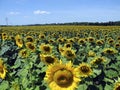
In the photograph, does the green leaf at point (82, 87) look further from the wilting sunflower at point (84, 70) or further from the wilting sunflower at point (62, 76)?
the wilting sunflower at point (62, 76)

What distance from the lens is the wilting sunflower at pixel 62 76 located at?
160 inches

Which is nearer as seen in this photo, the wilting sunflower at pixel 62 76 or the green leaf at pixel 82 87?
the wilting sunflower at pixel 62 76

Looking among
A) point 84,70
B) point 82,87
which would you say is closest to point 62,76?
point 82,87

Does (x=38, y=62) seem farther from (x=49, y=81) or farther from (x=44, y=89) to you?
(x=49, y=81)

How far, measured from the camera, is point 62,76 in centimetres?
405

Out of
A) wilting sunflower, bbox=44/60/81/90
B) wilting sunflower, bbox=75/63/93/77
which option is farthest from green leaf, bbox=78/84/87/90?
wilting sunflower, bbox=44/60/81/90

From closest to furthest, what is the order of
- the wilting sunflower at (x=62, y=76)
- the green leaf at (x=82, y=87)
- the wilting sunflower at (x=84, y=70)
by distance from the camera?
the wilting sunflower at (x=62, y=76), the green leaf at (x=82, y=87), the wilting sunflower at (x=84, y=70)

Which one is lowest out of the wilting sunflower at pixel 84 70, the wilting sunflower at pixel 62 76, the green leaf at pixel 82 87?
the green leaf at pixel 82 87

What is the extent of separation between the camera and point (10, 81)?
5410mm

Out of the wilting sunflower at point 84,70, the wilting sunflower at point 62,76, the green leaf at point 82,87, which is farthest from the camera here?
the wilting sunflower at point 84,70

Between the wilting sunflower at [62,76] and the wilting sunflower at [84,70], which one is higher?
the wilting sunflower at [62,76]

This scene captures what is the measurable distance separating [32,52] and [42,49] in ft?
1.77

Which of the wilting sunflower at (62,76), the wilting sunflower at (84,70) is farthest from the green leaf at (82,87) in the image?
the wilting sunflower at (62,76)

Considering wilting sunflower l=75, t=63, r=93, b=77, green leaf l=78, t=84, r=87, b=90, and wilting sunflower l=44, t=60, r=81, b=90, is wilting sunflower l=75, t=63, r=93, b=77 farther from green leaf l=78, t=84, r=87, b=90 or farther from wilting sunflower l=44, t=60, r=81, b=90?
wilting sunflower l=44, t=60, r=81, b=90
